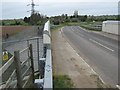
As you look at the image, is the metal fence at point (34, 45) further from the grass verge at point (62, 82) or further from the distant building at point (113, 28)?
the distant building at point (113, 28)

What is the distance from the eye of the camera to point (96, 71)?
744 cm

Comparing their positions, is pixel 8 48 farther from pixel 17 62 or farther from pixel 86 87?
pixel 86 87

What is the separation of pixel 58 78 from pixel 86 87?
1.25m

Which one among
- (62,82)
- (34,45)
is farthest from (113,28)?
(62,82)

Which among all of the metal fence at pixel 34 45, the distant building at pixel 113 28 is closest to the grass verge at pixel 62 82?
the metal fence at pixel 34 45

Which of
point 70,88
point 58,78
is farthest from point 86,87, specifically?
point 58,78

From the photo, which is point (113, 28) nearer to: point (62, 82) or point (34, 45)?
point (34, 45)

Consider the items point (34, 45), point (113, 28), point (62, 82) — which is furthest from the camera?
point (113, 28)

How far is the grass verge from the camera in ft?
18.3

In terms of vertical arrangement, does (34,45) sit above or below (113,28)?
below

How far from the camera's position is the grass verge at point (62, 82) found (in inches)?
220

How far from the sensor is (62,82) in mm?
5871

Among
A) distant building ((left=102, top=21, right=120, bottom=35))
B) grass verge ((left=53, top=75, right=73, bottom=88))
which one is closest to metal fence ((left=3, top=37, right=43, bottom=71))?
grass verge ((left=53, top=75, right=73, bottom=88))

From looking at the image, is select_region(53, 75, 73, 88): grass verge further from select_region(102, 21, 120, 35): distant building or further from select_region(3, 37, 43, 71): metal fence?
select_region(102, 21, 120, 35): distant building
